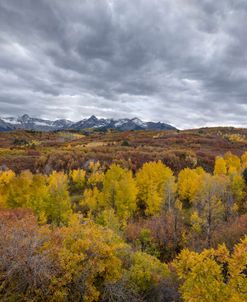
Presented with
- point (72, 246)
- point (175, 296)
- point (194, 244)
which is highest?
point (72, 246)

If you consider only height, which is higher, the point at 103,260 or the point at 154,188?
the point at 103,260

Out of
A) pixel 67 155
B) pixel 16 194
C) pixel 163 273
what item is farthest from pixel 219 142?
pixel 163 273

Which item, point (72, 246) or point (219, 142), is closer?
point (72, 246)

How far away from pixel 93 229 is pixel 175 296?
292 inches

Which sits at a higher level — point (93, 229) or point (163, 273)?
point (93, 229)

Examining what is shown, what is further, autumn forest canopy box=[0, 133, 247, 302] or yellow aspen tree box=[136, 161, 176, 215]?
yellow aspen tree box=[136, 161, 176, 215]

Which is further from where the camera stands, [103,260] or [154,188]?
[154,188]

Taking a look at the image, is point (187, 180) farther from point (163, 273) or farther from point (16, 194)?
point (163, 273)

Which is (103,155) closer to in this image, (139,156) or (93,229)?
(139,156)

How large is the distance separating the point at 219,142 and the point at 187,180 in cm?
7549

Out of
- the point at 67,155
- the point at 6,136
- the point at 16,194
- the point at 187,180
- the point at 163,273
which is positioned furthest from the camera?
the point at 6,136

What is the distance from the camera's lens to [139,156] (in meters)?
88.0

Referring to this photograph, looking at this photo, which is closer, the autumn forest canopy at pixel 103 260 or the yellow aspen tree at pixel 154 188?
the autumn forest canopy at pixel 103 260

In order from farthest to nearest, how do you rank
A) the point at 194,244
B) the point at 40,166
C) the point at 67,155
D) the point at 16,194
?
the point at 67,155 → the point at 40,166 → the point at 16,194 → the point at 194,244
